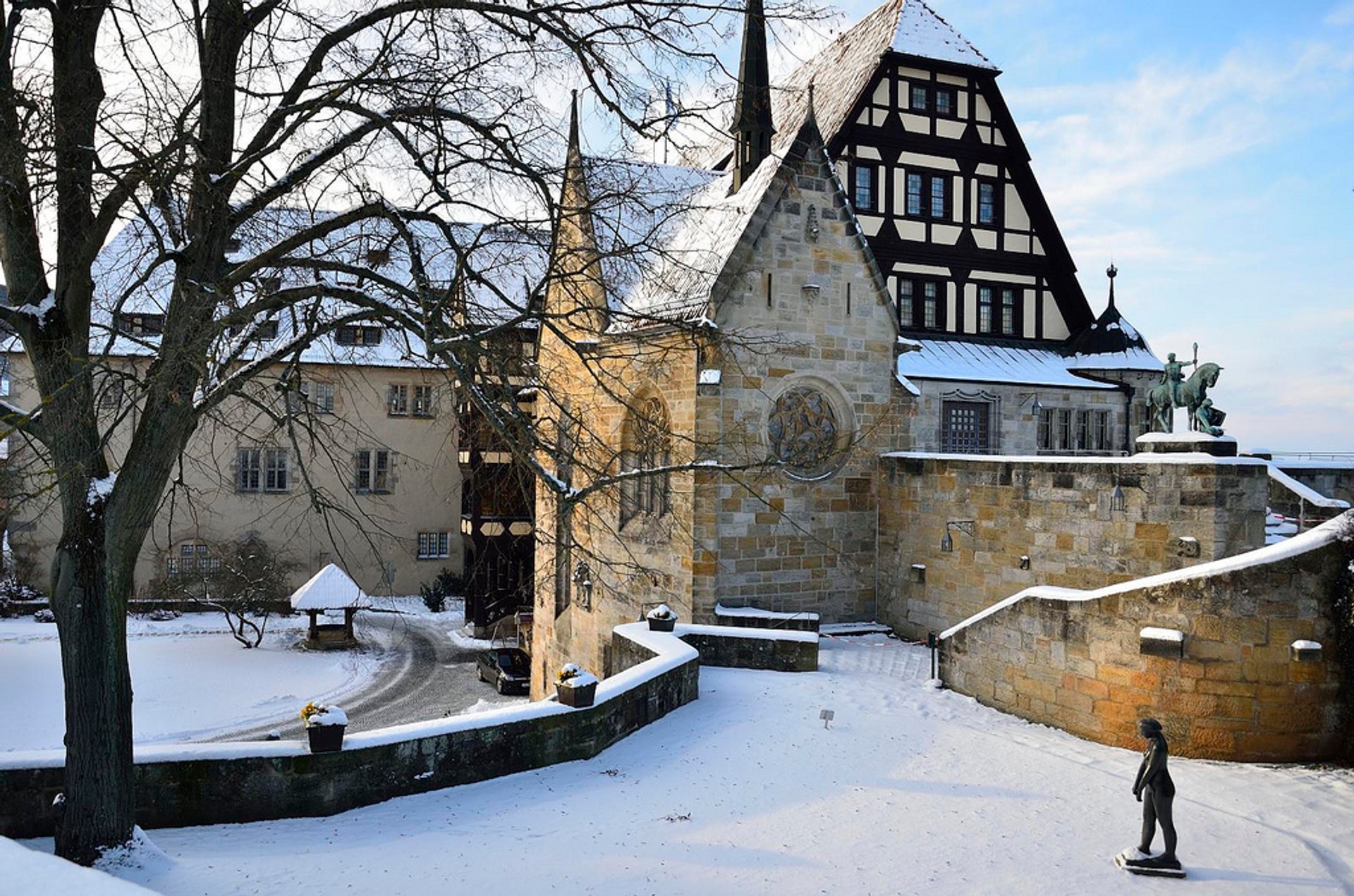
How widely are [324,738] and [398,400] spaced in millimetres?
27851

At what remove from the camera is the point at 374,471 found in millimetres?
34406

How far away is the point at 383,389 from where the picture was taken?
3409cm

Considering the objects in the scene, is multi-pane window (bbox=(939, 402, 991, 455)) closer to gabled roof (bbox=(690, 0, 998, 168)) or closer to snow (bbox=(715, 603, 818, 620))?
gabled roof (bbox=(690, 0, 998, 168))

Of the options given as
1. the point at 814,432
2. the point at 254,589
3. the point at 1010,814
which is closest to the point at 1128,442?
the point at 814,432

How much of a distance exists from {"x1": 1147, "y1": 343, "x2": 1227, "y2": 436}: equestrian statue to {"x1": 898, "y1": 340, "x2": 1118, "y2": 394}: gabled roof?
6.86 m

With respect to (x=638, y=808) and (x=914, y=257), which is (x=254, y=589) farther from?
(x=638, y=808)

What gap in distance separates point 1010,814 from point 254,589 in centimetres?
2763

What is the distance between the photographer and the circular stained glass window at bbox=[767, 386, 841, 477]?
1559 cm

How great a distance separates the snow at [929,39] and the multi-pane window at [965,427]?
A: 8859 millimetres

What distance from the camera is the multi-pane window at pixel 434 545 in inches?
1385

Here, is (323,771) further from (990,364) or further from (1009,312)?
(1009,312)

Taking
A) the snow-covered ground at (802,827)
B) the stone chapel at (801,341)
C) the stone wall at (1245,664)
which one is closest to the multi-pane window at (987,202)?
the stone chapel at (801,341)

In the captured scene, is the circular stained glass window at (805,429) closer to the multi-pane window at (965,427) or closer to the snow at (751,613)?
the snow at (751,613)

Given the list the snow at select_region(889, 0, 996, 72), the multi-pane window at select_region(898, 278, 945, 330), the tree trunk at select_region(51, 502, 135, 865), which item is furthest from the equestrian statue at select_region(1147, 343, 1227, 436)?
the tree trunk at select_region(51, 502, 135, 865)
